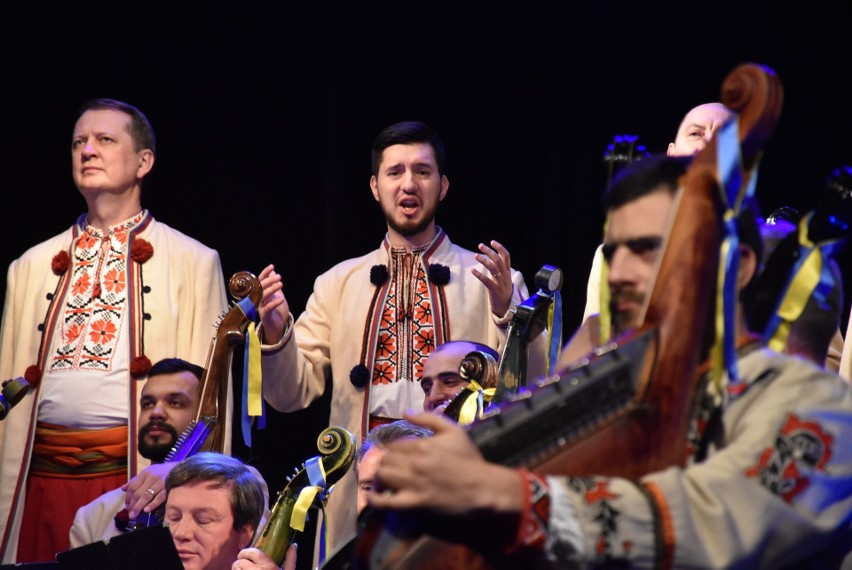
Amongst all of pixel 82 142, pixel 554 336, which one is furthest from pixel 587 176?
pixel 554 336

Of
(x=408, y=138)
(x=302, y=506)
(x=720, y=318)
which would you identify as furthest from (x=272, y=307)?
(x=720, y=318)

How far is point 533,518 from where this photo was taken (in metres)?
1.24

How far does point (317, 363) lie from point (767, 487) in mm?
3239

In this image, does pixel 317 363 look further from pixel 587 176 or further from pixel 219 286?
pixel 587 176

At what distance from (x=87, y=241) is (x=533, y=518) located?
354 centimetres

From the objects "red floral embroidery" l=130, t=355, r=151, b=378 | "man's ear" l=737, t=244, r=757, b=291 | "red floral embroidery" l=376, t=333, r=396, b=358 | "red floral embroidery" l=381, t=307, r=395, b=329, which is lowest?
"red floral embroidery" l=130, t=355, r=151, b=378

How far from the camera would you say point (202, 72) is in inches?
224

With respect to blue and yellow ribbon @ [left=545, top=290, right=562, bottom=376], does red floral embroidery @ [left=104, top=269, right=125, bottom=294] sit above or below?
below

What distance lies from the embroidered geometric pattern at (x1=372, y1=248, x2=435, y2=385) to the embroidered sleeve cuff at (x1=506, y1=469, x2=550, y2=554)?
116 inches

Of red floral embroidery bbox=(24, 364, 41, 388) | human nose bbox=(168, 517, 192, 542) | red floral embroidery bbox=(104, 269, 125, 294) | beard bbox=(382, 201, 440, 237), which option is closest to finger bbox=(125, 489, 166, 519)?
human nose bbox=(168, 517, 192, 542)

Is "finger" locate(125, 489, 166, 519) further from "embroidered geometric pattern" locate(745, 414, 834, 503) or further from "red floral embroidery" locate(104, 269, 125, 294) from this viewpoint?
"embroidered geometric pattern" locate(745, 414, 834, 503)

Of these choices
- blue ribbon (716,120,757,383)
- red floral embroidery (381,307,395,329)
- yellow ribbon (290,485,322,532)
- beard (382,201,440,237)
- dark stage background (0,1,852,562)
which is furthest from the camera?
dark stage background (0,1,852,562)

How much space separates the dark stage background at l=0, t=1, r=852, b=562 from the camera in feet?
15.6

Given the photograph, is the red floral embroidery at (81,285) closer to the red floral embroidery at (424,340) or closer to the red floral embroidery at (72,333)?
the red floral embroidery at (72,333)
